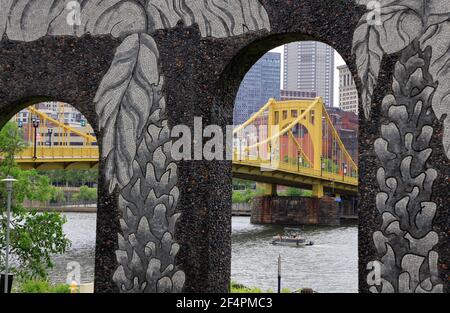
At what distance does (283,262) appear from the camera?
24094mm

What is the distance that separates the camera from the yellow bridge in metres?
25.4

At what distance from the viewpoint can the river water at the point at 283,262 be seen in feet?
61.3

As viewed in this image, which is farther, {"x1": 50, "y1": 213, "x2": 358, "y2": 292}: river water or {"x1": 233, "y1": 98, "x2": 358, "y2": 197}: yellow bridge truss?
{"x1": 233, "y1": 98, "x2": 358, "y2": 197}: yellow bridge truss

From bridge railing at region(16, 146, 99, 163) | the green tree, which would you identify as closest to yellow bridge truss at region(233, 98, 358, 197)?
bridge railing at region(16, 146, 99, 163)

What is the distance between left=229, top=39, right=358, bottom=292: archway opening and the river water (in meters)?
0.03

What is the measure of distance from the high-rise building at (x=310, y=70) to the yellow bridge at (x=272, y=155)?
132950mm

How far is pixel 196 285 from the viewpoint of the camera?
8445 millimetres

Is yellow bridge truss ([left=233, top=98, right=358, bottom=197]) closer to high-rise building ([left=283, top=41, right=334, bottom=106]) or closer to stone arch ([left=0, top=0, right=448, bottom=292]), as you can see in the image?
stone arch ([left=0, top=0, right=448, bottom=292])

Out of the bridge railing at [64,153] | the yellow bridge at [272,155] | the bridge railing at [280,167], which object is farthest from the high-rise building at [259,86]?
the bridge railing at [64,153]

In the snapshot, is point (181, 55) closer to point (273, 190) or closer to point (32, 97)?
point (32, 97)

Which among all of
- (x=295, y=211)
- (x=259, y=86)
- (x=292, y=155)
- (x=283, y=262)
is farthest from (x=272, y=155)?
(x=259, y=86)

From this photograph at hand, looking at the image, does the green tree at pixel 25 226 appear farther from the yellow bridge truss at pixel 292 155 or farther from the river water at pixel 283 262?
the yellow bridge truss at pixel 292 155

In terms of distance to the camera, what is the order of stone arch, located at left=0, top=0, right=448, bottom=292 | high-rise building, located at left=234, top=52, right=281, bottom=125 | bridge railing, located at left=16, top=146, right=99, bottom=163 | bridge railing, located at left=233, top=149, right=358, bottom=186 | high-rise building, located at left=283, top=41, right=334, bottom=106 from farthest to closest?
1. high-rise building, located at left=283, top=41, right=334, bottom=106
2. high-rise building, located at left=234, top=52, right=281, bottom=125
3. bridge railing, located at left=233, top=149, right=358, bottom=186
4. bridge railing, located at left=16, top=146, right=99, bottom=163
5. stone arch, located at left=0, top=0, right=448, bottom=292
